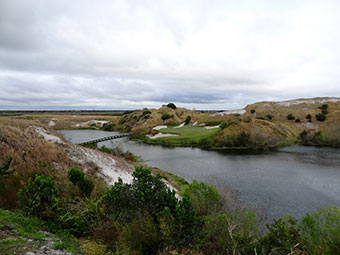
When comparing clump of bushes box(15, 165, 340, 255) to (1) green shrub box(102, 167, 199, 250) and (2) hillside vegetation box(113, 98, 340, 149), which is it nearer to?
Answer: (1) green shrub box(102, 167, 199, 250)

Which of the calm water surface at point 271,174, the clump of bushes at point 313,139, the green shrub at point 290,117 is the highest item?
the green shrub at point 290,117

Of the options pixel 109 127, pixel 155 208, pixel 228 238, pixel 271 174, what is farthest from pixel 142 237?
pixel 109 127

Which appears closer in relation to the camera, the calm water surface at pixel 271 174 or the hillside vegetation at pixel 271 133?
the calm water surface at pixel 271 174

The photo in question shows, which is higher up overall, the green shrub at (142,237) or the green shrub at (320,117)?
the green shrub at (320,117)

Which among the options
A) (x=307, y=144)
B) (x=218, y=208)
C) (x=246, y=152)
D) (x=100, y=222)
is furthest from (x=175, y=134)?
(x=100, y=222)

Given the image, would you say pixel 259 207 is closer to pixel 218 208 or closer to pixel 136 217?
pixel 218 208

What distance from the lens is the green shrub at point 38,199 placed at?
648cm

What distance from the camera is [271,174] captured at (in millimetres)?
21219

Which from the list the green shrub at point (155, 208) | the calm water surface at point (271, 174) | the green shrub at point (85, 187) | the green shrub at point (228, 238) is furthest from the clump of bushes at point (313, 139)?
the green shrub at point (85, 187)

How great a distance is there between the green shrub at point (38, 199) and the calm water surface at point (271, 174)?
12.4 metres

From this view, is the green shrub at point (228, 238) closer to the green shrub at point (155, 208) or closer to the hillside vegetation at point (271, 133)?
the green shrub at point (155, 208)

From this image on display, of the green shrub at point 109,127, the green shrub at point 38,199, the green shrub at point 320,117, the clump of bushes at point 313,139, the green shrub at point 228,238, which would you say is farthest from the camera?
the green shrub at point 109,127

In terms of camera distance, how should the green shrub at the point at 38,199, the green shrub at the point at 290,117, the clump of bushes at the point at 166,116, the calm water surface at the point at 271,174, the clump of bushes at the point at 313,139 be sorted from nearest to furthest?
the green shrub at the point at 38,199 < the calm water surface at the point at 271,174 < the clump of bushes at the point at 313,139 < the green shrub at the point at 290,117 < the clump of bushes at the point at 166,116

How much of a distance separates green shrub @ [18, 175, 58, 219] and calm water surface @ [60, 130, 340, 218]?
12353 mm
